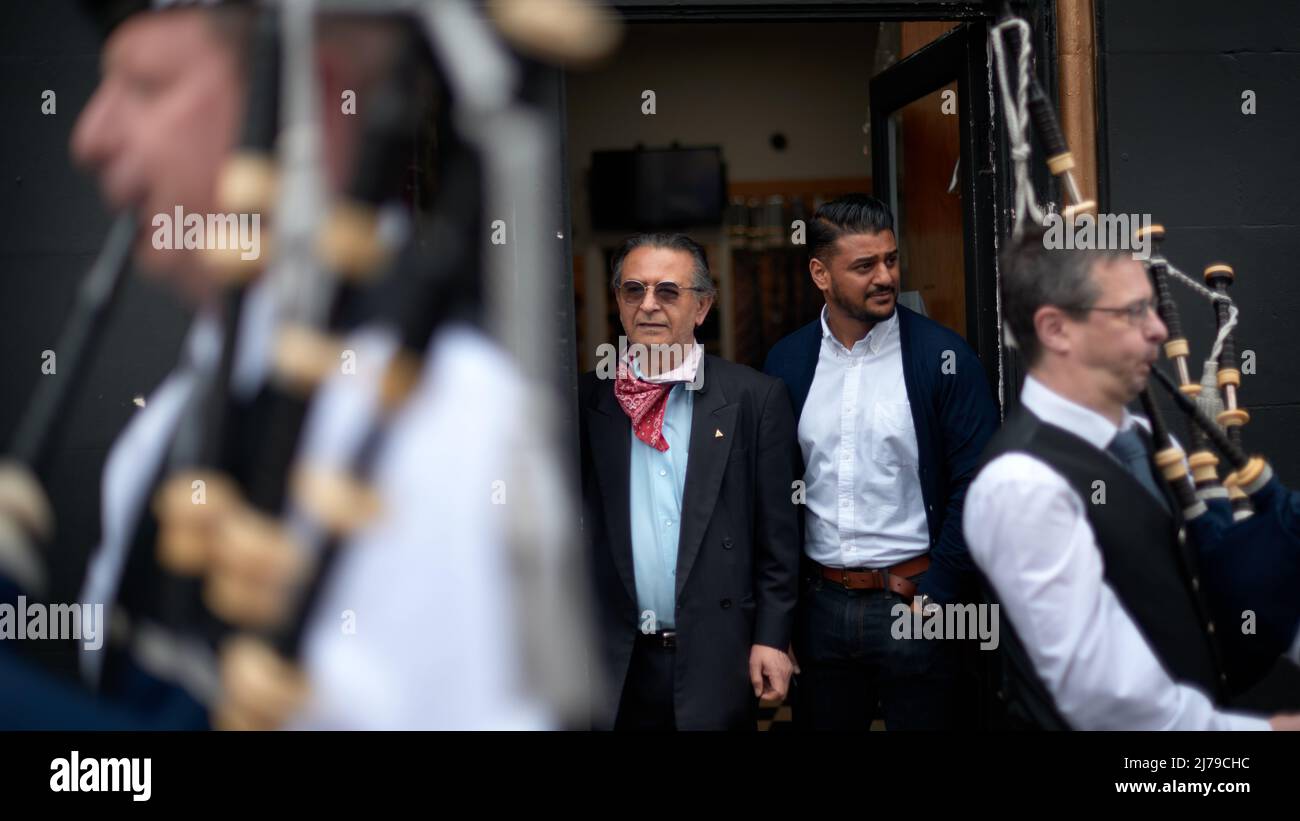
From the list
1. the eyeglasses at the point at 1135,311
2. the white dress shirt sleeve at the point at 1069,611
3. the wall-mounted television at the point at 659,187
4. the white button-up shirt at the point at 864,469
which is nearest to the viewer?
the white dress shirt sleeve at the point at 1069,611

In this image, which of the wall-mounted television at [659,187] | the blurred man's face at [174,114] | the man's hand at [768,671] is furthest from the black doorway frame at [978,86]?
the wall-mounted television at [659,187]

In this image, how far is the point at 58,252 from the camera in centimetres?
290

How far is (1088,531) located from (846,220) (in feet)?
4.12

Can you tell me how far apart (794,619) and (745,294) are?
4368 millimetres

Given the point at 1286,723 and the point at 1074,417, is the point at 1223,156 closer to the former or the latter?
the point at 1074,417

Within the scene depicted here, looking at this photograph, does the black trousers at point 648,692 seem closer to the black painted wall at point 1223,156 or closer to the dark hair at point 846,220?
the dark hair at point 846,220

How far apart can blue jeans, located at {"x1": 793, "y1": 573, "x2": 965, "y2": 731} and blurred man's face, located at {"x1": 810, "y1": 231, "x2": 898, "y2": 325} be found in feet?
2.29

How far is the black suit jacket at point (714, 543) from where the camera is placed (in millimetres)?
2934

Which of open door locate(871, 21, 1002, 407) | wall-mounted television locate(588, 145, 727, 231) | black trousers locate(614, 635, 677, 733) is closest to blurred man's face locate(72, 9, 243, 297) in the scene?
black trousers locate(614, 635, 677, 733)

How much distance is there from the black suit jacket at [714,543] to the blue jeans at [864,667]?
0.17 metres

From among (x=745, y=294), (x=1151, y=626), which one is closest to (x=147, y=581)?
(x=1151, y=626)

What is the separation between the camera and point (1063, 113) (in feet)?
10.3

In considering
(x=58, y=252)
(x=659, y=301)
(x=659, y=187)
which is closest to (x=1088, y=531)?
(x=659, y=301)

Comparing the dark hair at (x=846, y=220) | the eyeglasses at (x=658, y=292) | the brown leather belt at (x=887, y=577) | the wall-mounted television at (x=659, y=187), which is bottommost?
the brown leather belt at (x=887, y=577)
